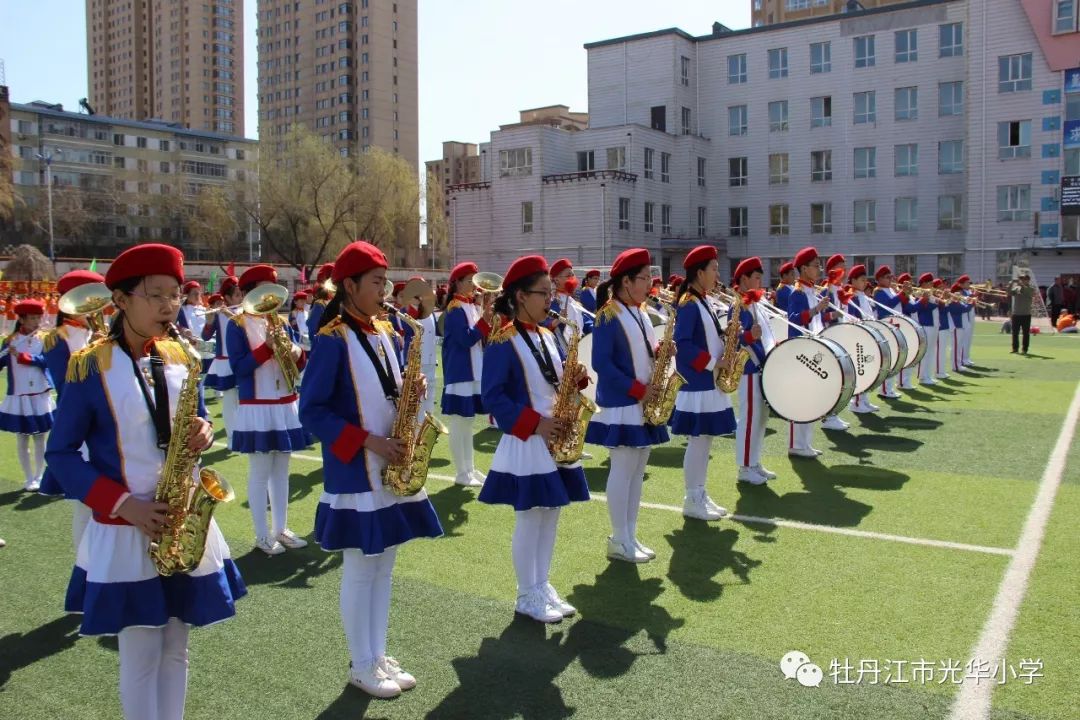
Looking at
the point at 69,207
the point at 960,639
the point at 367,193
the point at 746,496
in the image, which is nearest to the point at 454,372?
the point at 746,496

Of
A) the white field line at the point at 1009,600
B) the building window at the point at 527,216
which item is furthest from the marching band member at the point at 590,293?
the building window at the point at 527,216

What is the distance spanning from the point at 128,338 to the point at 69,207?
76.0 meters

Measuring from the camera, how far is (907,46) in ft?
144

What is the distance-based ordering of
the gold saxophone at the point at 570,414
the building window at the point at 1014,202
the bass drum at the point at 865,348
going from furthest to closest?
the building window at the point at 1014,202 < the bass drum at the point at 865,348 < the gold saxophone at the point at 570,414

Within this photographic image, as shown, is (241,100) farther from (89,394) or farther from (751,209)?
(89,394)

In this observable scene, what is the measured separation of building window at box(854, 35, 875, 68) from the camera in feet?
147

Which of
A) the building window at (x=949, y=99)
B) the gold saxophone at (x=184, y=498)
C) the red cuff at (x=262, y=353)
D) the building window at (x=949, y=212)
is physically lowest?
the gold saxophone at (x=184, y=498)

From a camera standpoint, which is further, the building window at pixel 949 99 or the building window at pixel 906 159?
the building window at pixel 906 159

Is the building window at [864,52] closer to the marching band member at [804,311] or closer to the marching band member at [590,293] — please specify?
the marching band member at [590,293]

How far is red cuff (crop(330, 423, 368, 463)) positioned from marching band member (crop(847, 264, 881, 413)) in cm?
944

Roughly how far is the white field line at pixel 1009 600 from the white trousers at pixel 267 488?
4.65m

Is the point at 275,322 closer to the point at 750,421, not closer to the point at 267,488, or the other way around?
the point at 267,488

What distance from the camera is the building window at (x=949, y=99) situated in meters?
43.1

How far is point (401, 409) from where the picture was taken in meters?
4.14
